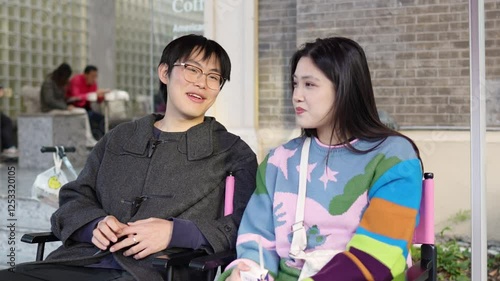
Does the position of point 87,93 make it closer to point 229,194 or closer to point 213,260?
point 229,194

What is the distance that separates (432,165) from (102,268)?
7.55 feet

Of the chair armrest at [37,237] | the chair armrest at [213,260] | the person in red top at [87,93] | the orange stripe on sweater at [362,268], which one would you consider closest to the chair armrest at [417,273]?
the orange stripe on sweater at [362,268]

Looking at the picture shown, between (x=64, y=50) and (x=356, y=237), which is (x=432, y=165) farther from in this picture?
(x=64, y=50)

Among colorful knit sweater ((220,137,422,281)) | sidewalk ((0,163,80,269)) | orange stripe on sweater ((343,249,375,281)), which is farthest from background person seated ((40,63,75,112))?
orange stripe on sweater ((343,249,375,281))

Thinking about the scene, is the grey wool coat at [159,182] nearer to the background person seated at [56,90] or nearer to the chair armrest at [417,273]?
the chair armrest at [417,273]

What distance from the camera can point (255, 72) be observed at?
189 inches

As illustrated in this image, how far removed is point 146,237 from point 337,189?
67 centimetres

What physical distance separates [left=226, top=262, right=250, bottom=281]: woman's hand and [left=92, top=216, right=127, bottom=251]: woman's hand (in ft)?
1.54

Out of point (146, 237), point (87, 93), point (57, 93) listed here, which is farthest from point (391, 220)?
point (87, 93)

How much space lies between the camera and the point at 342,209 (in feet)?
7.22

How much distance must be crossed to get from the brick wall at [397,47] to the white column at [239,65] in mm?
93

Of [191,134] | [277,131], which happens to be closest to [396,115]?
[277,131]

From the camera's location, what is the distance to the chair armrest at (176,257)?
2287mm

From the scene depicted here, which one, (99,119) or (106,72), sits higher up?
(106,72)
